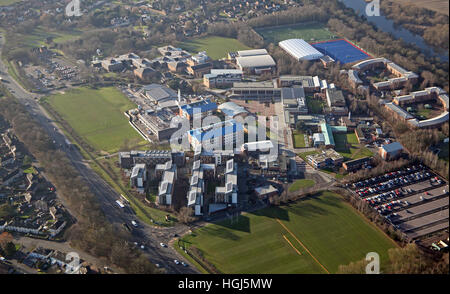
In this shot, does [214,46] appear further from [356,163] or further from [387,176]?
[387,176]

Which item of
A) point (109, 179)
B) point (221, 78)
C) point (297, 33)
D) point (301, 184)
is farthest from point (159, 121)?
point (297, 33)

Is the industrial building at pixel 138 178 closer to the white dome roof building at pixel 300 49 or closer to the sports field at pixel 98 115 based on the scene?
the sports field at pixel 98 115

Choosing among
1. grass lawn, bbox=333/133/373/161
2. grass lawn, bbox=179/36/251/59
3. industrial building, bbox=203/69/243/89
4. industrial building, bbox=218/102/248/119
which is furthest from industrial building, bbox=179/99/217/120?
grass lawn, bbox=179/36/251/59

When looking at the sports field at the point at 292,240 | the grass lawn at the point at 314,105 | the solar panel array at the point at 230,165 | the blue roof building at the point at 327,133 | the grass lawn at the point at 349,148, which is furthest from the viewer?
the grass lawn at the point at 314,105

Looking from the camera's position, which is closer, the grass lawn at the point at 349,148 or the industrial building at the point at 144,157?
the industrial building at the point at 144,157

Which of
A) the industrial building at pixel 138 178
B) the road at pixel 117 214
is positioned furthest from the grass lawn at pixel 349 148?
the industrial building at pixel 138 178
